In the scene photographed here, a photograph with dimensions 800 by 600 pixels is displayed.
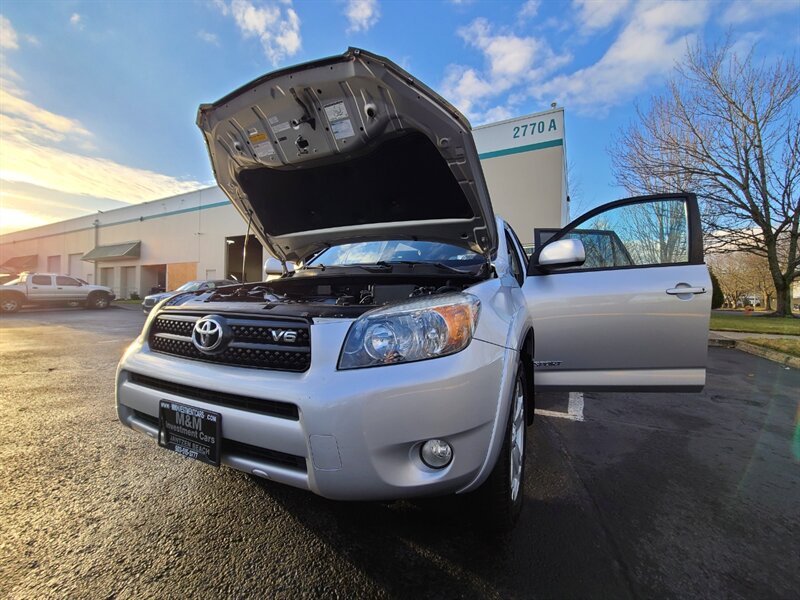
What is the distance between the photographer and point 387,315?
154 cm

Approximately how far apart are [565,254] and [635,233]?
1.26 meters

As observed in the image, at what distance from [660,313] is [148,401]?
328cm

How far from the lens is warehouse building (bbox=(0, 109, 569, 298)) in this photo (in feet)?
46.6

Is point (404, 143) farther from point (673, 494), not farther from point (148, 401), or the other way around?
point (673, 494)

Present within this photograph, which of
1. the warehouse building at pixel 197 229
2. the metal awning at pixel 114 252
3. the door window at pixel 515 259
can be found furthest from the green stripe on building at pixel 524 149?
the metal awning at pixel 114 252

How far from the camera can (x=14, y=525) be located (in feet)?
6.15

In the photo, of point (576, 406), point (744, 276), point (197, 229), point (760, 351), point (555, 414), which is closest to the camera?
point (555, 414)

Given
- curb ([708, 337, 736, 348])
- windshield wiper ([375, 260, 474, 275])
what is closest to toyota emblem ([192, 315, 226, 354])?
windshield wiper ([375, 260, 474, 275])

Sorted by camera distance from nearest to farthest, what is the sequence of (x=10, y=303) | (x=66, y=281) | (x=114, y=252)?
A: (x=10, y=303), (x=66, y=281), (x=114, y=252)

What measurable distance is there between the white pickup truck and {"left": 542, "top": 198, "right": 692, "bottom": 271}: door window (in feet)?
67.7

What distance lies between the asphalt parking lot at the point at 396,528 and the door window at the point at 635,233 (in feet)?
4.85

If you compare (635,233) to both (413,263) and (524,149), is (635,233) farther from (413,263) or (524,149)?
(524,149)

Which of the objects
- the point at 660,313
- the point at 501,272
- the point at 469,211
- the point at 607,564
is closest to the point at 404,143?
the point at 469,211

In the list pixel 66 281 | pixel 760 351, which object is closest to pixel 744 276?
pixel 760 351
